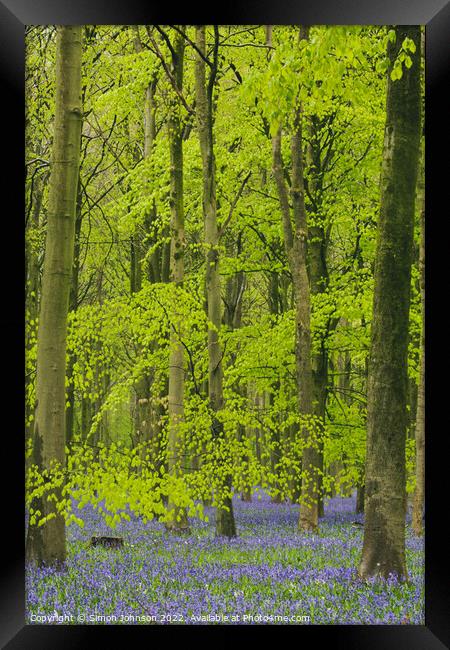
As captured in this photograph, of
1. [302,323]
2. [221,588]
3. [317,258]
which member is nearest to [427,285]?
[221,588]

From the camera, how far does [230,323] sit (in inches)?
679

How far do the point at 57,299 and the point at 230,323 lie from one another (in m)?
10.0

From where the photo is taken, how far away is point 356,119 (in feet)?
44.7

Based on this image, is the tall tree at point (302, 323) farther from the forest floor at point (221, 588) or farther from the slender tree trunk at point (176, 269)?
the forest floor at point (221, 588)

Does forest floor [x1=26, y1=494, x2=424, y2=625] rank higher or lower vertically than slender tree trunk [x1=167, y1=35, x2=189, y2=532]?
lower

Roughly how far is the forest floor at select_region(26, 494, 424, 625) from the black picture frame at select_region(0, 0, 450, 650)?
0.15m

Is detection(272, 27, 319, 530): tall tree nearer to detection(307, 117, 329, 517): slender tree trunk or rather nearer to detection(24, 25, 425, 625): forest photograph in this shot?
detection(24, 25, 425, 625): forest photograph

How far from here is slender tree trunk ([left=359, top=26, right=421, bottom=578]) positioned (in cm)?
689

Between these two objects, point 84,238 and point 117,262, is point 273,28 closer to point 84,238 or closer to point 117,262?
point 84,238

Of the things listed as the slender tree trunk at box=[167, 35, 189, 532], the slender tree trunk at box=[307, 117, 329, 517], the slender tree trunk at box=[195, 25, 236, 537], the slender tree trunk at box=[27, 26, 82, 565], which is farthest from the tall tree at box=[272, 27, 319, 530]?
the slender tree trunk at box=[27, 26, 82, 565]

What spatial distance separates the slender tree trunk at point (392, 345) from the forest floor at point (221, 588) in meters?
0.46

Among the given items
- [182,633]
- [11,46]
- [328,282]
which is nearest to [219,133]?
[328,282]

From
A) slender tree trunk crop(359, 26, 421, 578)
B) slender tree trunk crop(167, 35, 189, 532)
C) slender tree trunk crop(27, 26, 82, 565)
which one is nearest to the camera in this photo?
slender tree trunk crop(359, 26, 421, 578)

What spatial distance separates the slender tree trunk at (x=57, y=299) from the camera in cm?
730
